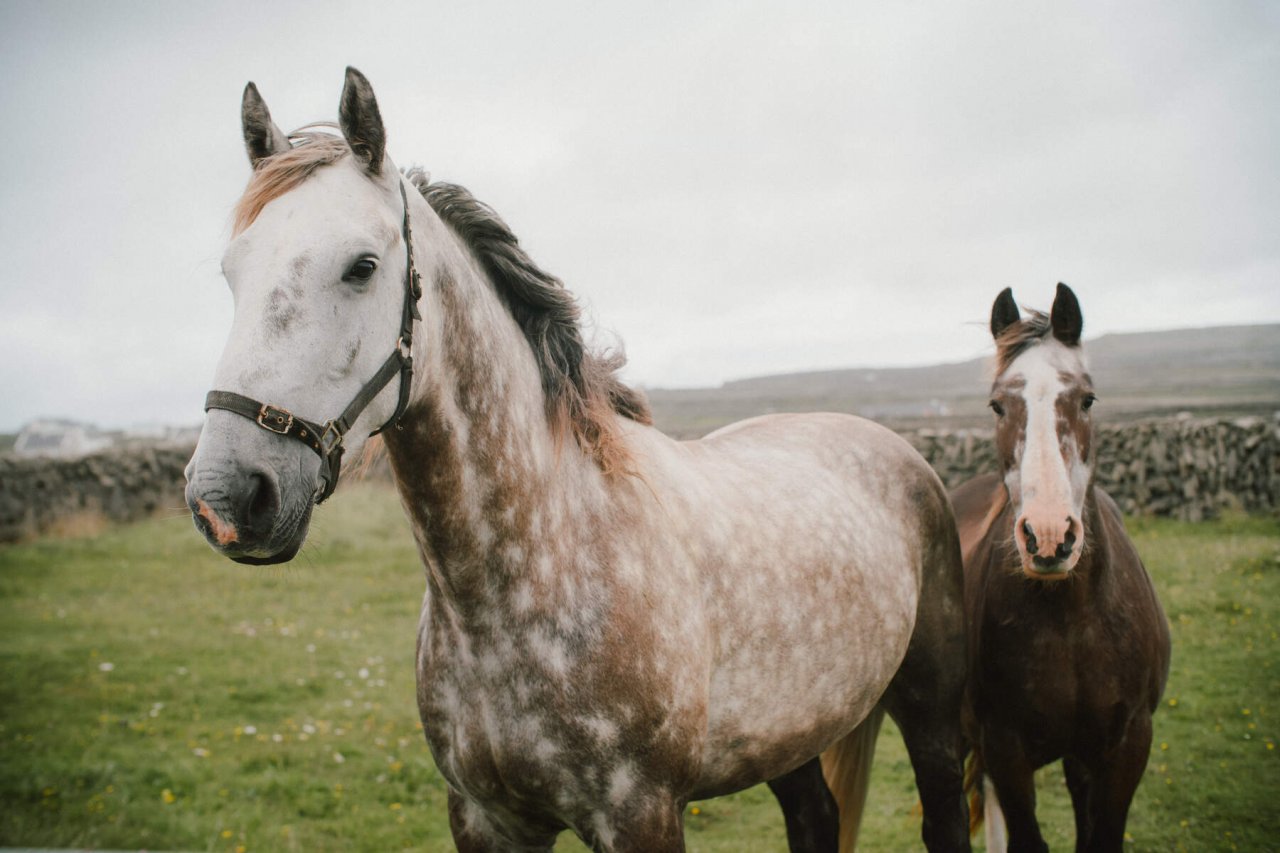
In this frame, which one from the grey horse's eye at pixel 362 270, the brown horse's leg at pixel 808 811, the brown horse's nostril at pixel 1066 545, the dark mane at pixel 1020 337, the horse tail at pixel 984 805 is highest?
the grey horse's eye at pixel 362 270

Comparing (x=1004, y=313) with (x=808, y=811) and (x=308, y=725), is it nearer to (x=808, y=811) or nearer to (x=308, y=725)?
(x=808, y=811)

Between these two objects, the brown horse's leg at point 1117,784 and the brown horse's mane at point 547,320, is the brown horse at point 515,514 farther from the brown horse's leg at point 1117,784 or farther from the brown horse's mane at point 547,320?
the brown horse's leg at point 1117,784

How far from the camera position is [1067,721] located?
3.37m

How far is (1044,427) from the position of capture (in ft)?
10.8

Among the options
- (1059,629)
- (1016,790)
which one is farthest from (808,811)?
(1059,629)

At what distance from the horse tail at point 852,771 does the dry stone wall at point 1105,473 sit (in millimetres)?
8006

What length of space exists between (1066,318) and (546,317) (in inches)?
96.1

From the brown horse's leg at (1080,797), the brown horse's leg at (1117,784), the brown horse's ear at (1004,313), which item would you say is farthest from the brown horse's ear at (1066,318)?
the brown horse's leg at (1080,797)

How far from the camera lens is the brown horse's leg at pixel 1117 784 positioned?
10.7 ft

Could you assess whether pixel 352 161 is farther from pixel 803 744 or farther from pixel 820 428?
pixel 820 428

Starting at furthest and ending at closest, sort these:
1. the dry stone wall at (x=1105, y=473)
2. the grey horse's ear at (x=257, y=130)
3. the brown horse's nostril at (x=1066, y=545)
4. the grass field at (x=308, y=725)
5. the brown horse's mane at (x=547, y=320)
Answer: the dry stone wall at (x=1105, y=473) < the grass field at (x=308, y=725) < the brown horse's nostril at (x=1066, y=545) < the brown horse's mane at (x=547, y=320) < the grey horse's ear at (x=257, y=130)

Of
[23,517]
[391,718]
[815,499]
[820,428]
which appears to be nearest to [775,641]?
[815,499]

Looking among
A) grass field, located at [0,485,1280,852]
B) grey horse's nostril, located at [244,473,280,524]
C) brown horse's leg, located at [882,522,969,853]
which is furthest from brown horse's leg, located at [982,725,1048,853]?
grey horse's nostril, located at [244,473,280,524]

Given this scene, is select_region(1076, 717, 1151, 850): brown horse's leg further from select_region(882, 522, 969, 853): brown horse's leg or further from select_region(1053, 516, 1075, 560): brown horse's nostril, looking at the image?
select_region(1053, 516, 1075, 560): brown horse's nostril
